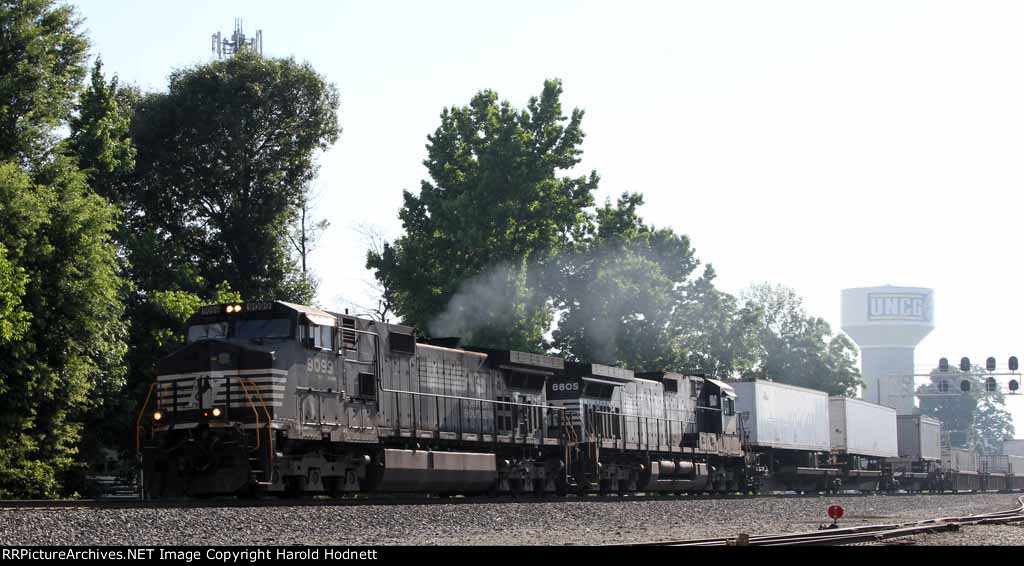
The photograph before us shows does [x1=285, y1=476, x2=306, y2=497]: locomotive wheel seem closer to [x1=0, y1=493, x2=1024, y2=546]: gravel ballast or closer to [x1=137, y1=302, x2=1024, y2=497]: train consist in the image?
[x1=137, y1=302, x2=1024, y2=497]: train consist

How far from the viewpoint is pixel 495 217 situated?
47469 mm

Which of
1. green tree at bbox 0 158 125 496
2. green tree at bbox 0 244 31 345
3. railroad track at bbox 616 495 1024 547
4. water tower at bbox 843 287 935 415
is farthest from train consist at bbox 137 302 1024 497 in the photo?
water tower at bbox 843 287 935 415

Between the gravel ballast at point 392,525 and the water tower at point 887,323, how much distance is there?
159 metres

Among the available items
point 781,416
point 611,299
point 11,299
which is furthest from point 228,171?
point 781,416

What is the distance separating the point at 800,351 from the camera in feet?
288

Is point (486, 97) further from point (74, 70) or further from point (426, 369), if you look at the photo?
point (426, 369)

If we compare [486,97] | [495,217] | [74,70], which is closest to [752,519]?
[74,70]

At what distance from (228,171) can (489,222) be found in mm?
9791

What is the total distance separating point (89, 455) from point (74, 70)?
10.9 metres

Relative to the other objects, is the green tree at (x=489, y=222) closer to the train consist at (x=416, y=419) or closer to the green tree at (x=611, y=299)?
the green tree at (x=611, y=299)

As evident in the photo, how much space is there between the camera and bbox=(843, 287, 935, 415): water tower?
176 meters

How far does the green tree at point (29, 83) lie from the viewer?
33719mm

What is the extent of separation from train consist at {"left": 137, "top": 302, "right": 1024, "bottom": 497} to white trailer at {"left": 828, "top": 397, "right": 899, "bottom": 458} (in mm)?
4672

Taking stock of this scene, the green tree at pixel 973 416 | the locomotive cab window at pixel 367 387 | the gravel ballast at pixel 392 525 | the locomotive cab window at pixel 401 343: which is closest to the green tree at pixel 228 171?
the locomotive cab window at pixel 401 343
